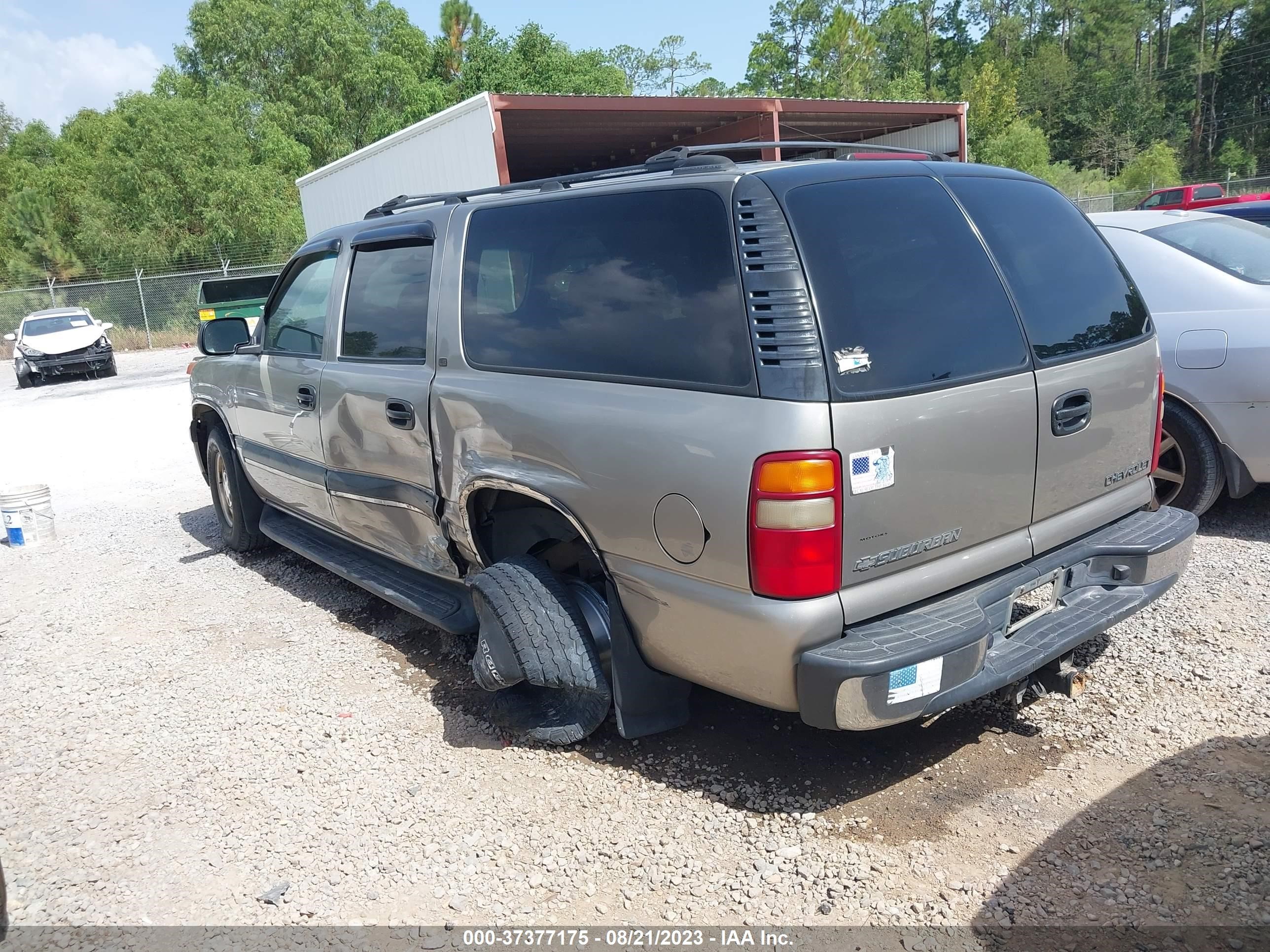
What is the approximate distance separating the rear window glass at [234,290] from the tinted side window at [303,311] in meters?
15.2

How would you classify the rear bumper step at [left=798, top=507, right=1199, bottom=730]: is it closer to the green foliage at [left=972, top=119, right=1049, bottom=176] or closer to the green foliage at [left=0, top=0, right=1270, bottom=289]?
the green foliage at [left=0, top=0, right=1270, bottom=289]

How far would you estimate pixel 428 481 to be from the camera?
383cm

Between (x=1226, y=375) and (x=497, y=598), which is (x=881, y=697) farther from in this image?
(x=1226, y=375)

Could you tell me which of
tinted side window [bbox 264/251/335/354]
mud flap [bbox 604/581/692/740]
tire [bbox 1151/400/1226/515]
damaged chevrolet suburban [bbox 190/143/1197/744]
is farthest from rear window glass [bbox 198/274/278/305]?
mud flap [bbox 604/581/692/740]

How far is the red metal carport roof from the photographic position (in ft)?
51.7

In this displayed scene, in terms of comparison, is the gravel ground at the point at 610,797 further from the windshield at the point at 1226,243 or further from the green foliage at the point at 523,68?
the green foliage at the point at 523,68

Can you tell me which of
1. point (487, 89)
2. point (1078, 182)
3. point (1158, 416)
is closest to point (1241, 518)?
point (1158, 416)

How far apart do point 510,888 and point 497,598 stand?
99 cm

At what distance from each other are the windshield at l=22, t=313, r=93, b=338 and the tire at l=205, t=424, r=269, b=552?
16128 millimetres

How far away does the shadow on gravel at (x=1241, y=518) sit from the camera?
199 inches

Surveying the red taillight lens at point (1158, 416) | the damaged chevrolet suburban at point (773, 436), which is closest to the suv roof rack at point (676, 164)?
the damaged chevrolet suburban at point (773, 436)

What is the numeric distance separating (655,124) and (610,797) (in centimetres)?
1743

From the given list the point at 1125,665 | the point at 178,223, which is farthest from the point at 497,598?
the point at 178,223

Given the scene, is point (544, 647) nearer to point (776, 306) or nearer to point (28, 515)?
point (776, 306)
